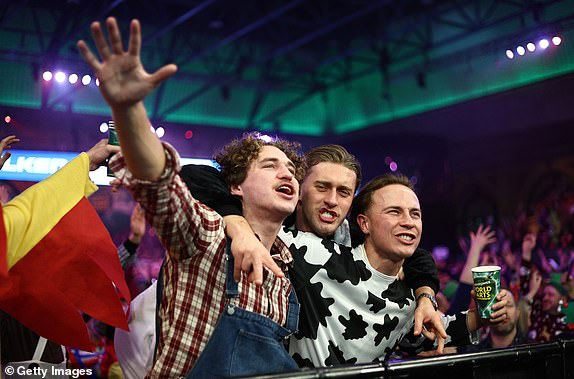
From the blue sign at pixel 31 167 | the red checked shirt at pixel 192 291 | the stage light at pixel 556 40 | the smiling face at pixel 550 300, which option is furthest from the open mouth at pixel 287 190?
the stage light at pixel 556 40

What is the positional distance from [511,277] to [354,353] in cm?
503

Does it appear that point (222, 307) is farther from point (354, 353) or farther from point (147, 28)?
point (147, 28)

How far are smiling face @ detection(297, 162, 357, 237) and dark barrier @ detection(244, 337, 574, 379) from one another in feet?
2.82

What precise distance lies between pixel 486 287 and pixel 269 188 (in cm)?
80

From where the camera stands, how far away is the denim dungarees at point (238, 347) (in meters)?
1.73

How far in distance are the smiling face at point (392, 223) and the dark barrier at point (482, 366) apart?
2.02ft

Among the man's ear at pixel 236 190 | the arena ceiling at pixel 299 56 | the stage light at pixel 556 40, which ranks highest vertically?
the arena ceiling at pixel 299 56

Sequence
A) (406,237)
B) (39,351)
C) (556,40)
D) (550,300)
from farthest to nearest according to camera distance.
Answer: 1. (556,40)
2. (550,300)
3. (39,351)
4. (406,237)

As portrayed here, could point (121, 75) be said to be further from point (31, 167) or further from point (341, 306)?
point (31, 167)

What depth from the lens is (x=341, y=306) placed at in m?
2.32

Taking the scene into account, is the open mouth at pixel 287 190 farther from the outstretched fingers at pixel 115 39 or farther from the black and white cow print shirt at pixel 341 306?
the outstretched fingers at pixel 115 39

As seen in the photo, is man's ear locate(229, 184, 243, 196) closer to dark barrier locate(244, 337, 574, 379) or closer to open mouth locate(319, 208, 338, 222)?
open mouth locate(319, 208, 338, 222)

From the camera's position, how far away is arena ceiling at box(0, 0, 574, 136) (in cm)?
987

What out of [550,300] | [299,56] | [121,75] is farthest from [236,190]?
[299,56]
